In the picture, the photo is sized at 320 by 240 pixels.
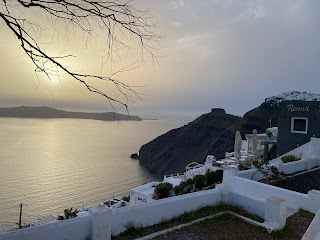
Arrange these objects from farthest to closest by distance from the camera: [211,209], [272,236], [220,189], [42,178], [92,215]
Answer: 1. [42,178]
2. [220,189]
3. [211,209]
4. [272,236]
5. [92,215]

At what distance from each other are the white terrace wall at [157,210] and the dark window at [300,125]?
1142cm

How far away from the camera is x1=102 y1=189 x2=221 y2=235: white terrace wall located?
671cm

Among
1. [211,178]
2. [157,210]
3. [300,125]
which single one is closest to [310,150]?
[300,125]

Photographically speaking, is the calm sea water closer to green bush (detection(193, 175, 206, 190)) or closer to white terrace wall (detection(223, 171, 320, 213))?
green bush (detection(193, 175, 206, 190))

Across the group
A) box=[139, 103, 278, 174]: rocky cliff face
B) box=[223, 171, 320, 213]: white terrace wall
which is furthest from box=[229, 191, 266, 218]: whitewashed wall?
box=[139, 103, 278, 174]: rocky cliff face

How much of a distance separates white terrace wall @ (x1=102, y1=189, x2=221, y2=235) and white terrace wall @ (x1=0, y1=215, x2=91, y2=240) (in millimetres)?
552

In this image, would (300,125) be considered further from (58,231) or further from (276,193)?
(58,231)

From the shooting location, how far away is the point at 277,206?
7.54 meters

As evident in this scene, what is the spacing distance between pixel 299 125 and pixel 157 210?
1436 centimetres

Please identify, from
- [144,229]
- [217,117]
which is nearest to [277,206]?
[144,229]

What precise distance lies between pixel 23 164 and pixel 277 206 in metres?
66.8

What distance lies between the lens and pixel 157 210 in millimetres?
7582

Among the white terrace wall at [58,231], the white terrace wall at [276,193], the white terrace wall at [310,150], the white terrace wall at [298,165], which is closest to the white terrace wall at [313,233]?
the white terrace wall at [58,231]

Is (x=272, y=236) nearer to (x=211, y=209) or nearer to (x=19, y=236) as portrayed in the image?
(x=211, y=209)
